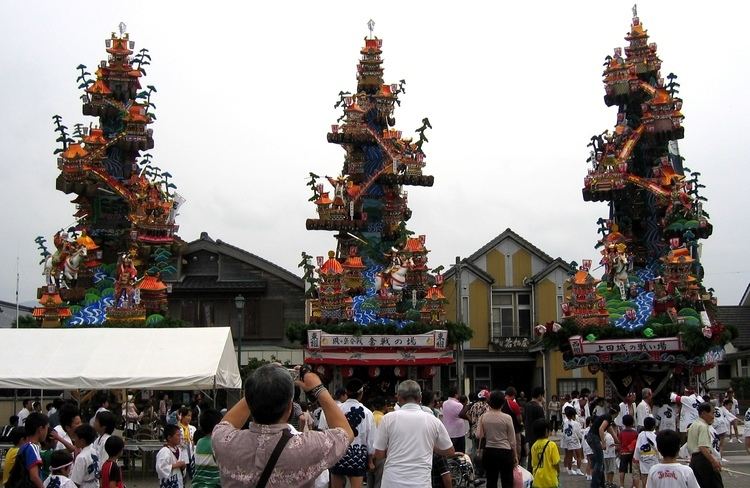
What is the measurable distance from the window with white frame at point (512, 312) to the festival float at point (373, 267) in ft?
40.1

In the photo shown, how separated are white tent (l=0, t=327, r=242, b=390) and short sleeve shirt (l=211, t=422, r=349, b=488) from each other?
1405cm

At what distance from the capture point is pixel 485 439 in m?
12.2

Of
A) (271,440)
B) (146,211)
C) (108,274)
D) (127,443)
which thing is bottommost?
(127,443)

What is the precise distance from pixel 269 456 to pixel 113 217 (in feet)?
Answer: 97.6

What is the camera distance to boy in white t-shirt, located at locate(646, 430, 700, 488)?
8.01m

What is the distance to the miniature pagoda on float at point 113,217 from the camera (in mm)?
30734

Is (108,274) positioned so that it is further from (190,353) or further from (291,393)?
(291,393)

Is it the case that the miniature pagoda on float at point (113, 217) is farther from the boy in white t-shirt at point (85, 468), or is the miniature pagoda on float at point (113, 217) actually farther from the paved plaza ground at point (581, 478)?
the boy in white t-shirt at point (85, 468)

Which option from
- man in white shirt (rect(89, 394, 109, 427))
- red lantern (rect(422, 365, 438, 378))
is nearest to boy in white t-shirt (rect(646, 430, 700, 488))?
man in white shirt (rect(89, 394, 109, 427))

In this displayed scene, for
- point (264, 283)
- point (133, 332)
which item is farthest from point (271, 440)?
point (264, 283)

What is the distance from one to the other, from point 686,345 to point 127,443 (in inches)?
668

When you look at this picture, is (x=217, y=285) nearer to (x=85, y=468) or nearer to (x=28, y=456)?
(x=85, y=468)

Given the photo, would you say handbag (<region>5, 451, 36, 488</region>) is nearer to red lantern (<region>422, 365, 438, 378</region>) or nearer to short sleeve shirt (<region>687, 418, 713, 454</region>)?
short sleeve shirt (<region>687, 418, 713, 454</region>)

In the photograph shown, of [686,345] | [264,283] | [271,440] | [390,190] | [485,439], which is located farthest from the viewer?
[264,283]
